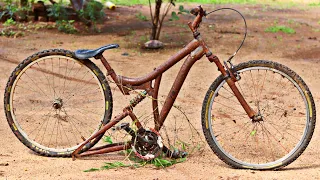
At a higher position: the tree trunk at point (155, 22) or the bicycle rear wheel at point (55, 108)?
the tree trunk at point (155, 22)

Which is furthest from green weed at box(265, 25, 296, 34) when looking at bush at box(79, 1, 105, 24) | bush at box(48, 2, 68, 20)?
bush at box(48, 2, 68, 20)

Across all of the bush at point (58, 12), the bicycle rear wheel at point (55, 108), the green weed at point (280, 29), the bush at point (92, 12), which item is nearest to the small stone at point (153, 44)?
the bicycle rear wheel at point (55, 108)

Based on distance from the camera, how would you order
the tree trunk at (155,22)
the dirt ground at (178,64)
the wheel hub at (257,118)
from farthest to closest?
the tree trunk at (155,22) < the wheel hub at (257,118) < the dirt ground at (178,64)

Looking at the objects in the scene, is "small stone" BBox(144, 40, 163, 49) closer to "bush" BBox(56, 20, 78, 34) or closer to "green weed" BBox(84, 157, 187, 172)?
"bush" BBox(56, 20, 78, 34)

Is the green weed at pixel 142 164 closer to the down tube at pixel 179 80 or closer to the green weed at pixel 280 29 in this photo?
the down tube at pixel 179 80

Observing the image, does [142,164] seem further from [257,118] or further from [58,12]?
[58,12]

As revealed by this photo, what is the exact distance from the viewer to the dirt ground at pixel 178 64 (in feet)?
14.4

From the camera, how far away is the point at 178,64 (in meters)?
8.55

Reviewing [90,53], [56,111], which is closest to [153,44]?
[56,111]

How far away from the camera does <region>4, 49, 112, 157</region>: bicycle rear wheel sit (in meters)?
4.69

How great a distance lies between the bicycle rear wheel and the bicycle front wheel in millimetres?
997

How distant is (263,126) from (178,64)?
3.68m

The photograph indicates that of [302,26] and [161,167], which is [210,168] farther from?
[302,26]

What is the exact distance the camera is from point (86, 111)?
6078mm
